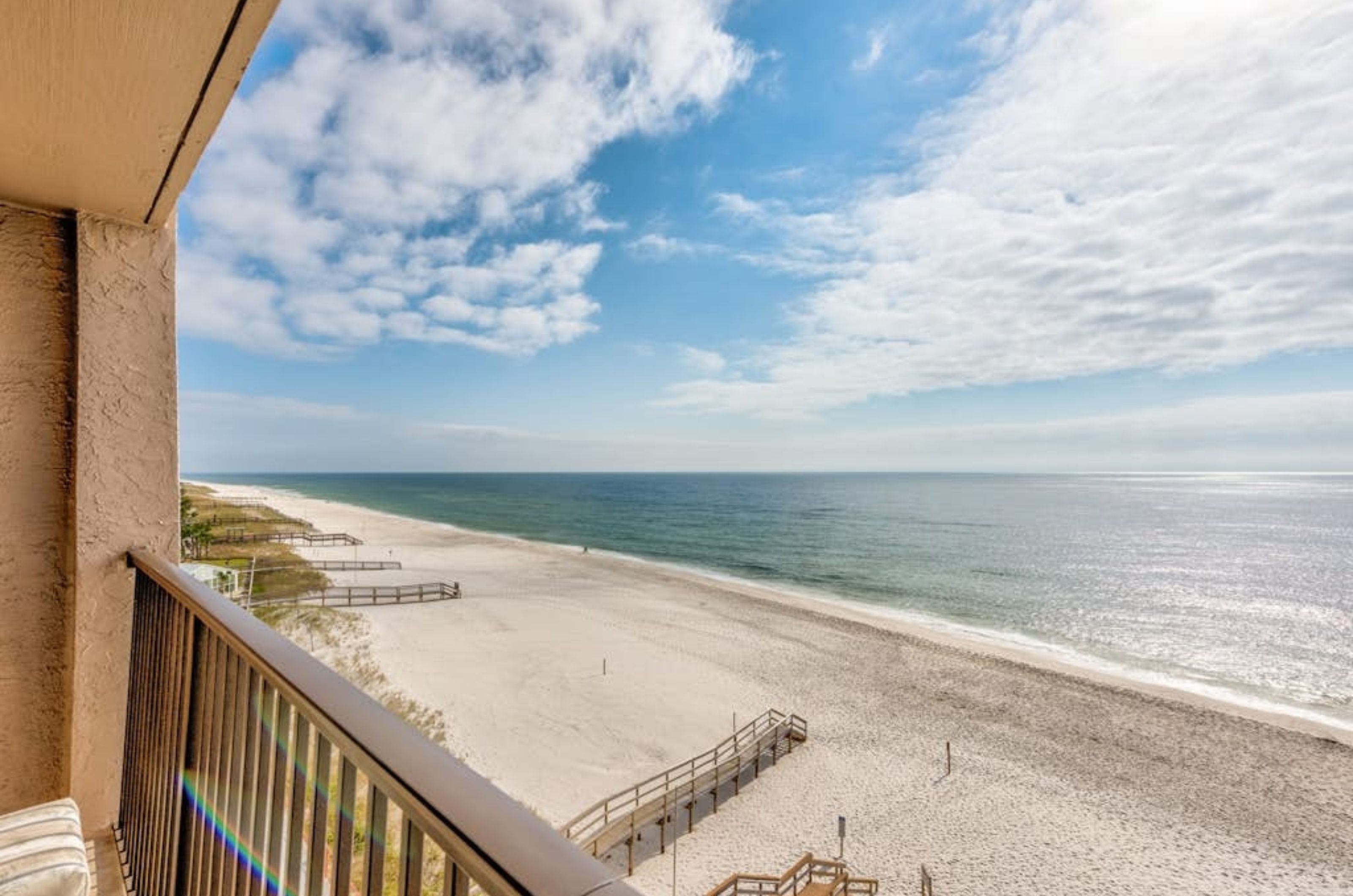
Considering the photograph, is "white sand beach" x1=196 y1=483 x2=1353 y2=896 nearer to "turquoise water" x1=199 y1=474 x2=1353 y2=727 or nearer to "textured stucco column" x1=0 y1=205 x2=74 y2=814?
"turquoise water" x1=199 y1=474 x2=1353 y2=727

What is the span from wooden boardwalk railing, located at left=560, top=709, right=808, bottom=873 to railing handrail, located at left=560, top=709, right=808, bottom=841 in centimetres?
1

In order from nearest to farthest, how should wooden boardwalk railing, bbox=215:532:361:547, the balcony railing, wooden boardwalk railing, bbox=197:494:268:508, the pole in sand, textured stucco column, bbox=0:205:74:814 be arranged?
the balcony railing → textured stucco column, bbox=0:205:74:814 → the pole in sand → wooden boardwalk railing, bbox=215:532:361:547 → wooden boardwalk railing, bbox=197:494:268:508

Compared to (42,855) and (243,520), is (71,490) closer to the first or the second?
(42,855)

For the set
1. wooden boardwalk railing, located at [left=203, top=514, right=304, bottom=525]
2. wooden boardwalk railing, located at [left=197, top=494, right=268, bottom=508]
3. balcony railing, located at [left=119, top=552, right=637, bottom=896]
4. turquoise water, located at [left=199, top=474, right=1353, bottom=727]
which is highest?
balcony railing, located at [left=119, top=552, right=637, bottom=896]

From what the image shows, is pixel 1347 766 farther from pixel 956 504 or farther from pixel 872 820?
pixel 956 504

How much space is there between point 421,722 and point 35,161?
1111 centimetres

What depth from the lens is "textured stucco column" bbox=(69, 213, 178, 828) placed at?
2.43 m

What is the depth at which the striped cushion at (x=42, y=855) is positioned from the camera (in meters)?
1.38

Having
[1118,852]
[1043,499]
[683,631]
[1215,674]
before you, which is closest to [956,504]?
[1043,499]

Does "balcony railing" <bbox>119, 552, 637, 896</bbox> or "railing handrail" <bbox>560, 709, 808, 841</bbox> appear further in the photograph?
"railing handrail" <bbox>560, 709, 808, 841</bbox>

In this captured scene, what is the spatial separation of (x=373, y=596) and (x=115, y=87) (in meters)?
20.6

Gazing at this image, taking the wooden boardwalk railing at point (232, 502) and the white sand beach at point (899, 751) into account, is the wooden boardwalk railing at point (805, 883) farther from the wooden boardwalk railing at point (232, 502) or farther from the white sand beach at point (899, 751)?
the wooden boardwalk railing at point (232, 502)

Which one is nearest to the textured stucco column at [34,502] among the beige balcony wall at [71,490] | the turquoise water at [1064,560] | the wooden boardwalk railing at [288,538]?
the beige balcony wall at [71,490]

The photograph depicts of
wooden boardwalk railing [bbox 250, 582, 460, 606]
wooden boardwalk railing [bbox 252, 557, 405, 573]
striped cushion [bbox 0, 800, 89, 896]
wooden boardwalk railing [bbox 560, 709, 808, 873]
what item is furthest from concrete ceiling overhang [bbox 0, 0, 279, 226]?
wooden boardwalk railing [bbox 252, 557, 405, 573]
